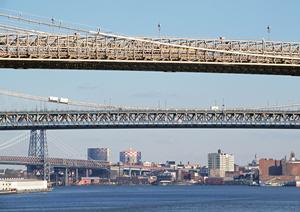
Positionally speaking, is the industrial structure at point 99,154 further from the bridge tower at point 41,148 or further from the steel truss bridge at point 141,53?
the steel truss bridge at point 141,53

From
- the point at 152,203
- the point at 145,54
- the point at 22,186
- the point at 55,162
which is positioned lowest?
the point at 152,203

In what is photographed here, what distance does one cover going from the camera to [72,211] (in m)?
44.9

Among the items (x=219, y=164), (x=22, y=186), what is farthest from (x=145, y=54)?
(x=219, y=164)

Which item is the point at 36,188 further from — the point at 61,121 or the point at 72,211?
the point at 72,211

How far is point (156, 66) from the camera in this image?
25172 mm

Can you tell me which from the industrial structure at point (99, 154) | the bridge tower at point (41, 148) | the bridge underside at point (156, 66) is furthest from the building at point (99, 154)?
the bridge underside at point (156, 66)

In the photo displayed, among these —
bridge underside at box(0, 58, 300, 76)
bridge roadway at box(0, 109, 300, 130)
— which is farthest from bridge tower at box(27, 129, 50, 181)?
bridge underside at box(0, 58, 300, 76)

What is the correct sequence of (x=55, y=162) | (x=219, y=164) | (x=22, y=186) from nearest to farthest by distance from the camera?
(x=22, y=186) → (x=55, y=162) → (x=219, y=164)

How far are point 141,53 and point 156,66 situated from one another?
56cm

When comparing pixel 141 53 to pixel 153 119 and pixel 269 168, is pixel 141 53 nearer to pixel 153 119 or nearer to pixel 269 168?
pixel 153 119

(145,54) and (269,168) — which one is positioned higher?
(145,54)

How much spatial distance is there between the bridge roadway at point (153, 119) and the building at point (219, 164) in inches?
3887

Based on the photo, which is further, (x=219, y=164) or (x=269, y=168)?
(x=219, y=164)

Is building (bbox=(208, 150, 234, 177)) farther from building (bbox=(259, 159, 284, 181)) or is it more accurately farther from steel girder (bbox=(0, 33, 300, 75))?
steel girder (bbox=(0, 33, 300, 75))
